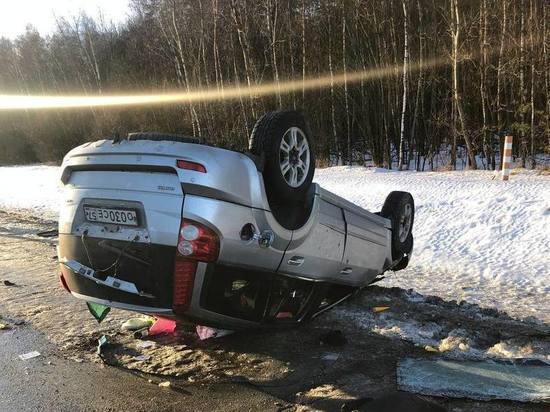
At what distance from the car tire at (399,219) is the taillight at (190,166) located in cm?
269

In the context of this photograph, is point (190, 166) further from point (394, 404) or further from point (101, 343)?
point (101, 343)

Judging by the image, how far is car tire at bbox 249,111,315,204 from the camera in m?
3.46

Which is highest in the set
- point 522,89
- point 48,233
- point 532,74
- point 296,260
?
point 532,74

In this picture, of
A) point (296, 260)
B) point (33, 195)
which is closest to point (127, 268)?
point (296, 260)

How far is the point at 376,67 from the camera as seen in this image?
20172 mm

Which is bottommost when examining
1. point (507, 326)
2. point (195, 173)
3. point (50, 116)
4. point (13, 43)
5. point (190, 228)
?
point (507, 326)

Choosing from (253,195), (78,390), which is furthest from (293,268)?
(78,390)

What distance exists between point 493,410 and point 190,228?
204 cm

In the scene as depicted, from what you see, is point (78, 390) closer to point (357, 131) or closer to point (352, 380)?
point (352, 380)

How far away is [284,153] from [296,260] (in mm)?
759

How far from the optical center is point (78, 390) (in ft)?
11.6

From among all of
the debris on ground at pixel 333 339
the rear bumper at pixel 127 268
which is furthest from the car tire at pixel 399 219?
the rear bumper at pixel 127 268

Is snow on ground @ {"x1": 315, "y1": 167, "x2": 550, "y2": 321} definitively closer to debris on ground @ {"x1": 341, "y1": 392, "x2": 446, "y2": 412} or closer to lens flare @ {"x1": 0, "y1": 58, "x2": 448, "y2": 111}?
debris on ground @ {"x1": 341, "y1": 392, "x2": 446, "y2": 412}

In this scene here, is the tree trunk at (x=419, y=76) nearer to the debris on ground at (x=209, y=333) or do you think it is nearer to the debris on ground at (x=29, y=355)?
the debris on ground at (x=209, y=333)
